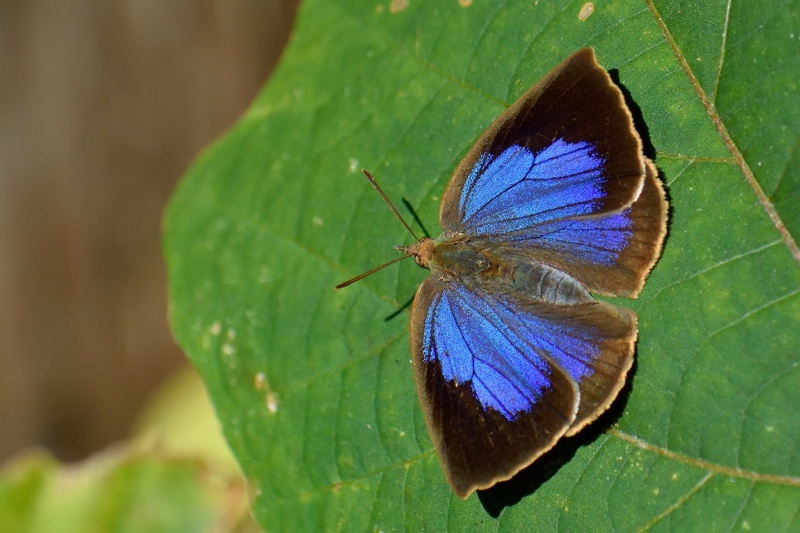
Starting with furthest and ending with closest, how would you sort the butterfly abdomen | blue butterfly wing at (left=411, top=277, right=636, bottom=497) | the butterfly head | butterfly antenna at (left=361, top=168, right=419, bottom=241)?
butterfly antenna at (left=361, top=168, right=419, bottom=241) < the butterfly head < the butterfly abdomen < blue butterfly wing at (left=411, top=277, right=636, bottom=497)

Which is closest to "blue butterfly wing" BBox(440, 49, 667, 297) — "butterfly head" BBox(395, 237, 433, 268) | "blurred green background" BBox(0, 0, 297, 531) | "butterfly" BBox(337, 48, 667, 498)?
"butterfly" BBox(337, 48, 667, 498)

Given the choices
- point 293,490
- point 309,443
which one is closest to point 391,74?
point 309,443

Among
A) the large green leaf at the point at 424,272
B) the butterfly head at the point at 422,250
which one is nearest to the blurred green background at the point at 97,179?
the large green leaf at the point at 424,272

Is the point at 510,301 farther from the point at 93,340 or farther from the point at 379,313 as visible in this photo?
the point at 93,340

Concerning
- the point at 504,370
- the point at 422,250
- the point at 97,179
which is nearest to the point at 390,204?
the point at 422,250

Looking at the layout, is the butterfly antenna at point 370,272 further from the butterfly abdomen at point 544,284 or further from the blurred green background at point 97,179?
the blurred green background at point 97,179

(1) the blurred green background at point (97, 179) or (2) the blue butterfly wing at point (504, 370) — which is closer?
(2) the blue butterfly wing at point (504, 370)

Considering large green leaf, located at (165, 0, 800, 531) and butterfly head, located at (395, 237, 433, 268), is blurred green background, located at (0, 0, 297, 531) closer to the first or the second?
large green leaf, located at (165, 0, 800, 531)
